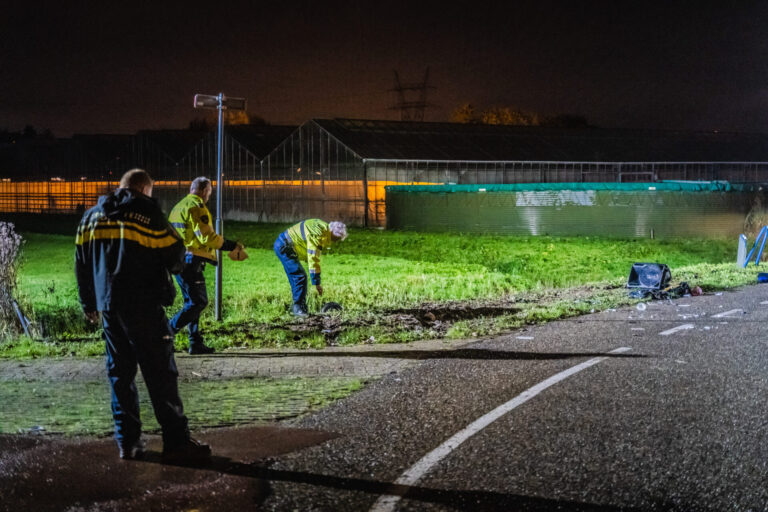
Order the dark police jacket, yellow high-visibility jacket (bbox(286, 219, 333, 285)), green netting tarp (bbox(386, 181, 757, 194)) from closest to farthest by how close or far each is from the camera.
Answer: the dark police jacket
yellow high-visibility jacket (bbox(286, 219, 333, 285))
green netting tarp (bbox(386, 181, 757, 194))

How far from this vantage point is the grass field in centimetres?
1193

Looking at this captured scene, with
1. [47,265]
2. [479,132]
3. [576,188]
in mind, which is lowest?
[47,265]

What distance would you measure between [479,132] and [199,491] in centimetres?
4913

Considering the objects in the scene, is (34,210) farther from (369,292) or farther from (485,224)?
(369,292)

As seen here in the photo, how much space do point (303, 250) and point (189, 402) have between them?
5.85 meters

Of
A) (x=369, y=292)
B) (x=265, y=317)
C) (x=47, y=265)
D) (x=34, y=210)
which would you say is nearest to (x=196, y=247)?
(x=265, y=317)

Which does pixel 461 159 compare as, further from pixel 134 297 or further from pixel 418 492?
pixel 418 492

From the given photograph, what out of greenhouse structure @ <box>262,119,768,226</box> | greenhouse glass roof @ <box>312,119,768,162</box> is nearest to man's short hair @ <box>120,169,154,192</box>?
greenhouse structure @ <box>262,119,768,226</box>

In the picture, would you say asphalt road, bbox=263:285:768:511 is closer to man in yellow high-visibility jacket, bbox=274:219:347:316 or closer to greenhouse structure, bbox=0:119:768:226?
man in yellow high-visibility jacket, bbox=274:219:347:316

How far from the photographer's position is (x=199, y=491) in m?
5.40

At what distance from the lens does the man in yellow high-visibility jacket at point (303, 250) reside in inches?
516

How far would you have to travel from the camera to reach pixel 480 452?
20.1 ft

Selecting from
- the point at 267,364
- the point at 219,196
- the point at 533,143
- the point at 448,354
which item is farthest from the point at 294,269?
the point at 533,143

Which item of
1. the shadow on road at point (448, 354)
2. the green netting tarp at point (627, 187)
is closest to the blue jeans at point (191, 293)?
the shadow on road at point (448, 354)
